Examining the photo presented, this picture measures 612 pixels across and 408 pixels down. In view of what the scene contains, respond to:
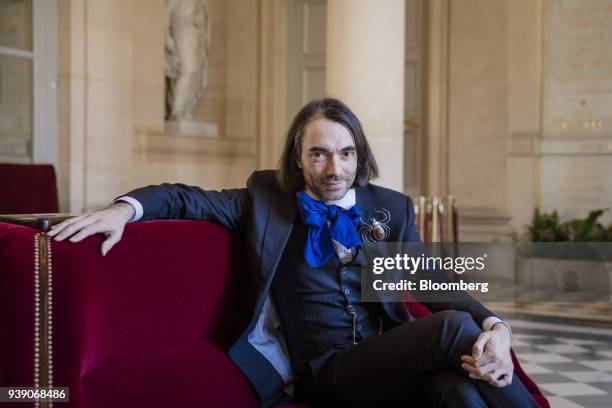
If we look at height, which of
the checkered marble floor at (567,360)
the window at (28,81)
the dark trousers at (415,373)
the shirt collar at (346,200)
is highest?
the window at (28,81)

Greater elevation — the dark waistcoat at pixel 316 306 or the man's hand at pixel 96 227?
the man's hand at pixel 96 227

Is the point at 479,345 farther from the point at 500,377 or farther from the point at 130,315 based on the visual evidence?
the point at 130,315

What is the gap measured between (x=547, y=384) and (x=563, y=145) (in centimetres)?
523

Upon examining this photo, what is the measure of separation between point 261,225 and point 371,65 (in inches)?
145

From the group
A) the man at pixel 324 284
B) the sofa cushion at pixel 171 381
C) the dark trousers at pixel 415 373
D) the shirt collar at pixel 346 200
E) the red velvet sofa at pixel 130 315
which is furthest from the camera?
the shirt collar at pixel 346 200

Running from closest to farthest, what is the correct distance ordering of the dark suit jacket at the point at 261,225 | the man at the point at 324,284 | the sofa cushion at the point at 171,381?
the sofa cushion at the point at 171,381
the man at the point at 324,284
the dark suit jacket at the point at 261,225

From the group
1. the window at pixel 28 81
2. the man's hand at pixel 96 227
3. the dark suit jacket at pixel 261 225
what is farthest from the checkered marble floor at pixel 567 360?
the window at pixel 28 81

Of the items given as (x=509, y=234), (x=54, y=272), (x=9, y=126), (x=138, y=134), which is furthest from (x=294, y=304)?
(x=509, y=234)

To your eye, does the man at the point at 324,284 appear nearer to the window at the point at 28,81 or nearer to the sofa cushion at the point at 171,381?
the sofa cushion at the point at 171,381

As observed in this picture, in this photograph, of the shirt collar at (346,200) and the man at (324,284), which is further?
the shirt collar at (346,200)

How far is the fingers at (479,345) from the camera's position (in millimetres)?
2668

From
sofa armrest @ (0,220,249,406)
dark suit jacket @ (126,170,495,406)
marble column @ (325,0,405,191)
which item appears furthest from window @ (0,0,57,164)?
sofa armrest @ (0,220,249,406)

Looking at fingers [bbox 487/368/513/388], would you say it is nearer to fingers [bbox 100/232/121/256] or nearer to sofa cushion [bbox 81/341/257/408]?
sofa cushion [bbox 81/341/257/408]

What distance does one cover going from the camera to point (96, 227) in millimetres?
2572
